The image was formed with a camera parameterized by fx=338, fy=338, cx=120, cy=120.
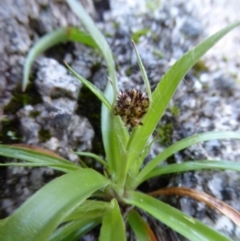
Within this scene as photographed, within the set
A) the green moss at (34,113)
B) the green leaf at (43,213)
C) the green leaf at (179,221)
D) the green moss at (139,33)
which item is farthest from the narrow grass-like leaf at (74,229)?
the green moss at (139,33)

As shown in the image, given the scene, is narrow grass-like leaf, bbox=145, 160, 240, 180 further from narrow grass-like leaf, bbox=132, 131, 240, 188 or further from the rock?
the rock

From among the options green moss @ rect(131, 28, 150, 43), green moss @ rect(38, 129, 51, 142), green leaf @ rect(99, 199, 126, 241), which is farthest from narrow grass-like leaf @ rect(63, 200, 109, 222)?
green moss @ rect(131, 28, 150, 43)

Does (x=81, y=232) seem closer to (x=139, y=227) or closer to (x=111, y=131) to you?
(x=139, y=227)

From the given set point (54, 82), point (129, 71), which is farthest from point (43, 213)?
point (129, 71)

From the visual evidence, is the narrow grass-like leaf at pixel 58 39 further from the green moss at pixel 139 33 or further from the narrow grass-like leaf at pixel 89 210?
the narrow grass-like leaf at pixel 89 210

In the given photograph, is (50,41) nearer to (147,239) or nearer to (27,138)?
(27,138)

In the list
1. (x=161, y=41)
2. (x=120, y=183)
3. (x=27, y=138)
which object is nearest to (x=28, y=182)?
(x=27, y=138)
